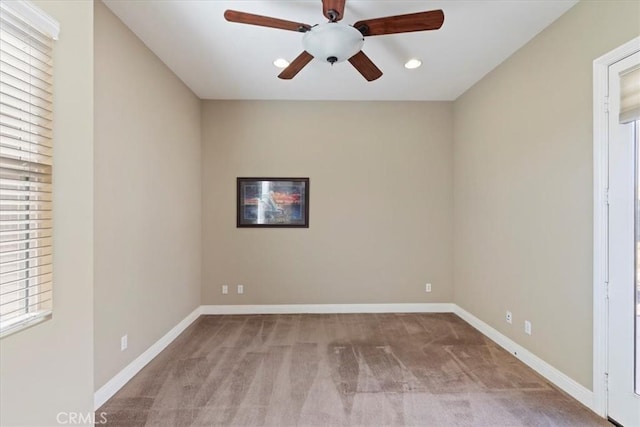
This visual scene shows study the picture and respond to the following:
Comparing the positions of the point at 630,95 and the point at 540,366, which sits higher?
the point at 630,95

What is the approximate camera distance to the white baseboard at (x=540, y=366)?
2.28 m

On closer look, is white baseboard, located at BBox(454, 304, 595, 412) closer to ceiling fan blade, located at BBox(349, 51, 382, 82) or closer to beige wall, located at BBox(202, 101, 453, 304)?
beige wall, located at BBox(202, 101, 453, 304)

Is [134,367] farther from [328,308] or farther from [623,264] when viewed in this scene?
[623,264]

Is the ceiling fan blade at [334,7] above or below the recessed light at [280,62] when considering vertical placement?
below

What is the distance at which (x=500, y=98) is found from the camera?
3332mm

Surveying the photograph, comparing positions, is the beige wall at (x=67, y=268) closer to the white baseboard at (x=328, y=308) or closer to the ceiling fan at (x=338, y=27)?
the ceiling fan at (x=338, y=27)

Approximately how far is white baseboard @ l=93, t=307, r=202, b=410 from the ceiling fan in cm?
270

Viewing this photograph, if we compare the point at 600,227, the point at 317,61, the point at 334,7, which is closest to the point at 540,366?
the point at 600,227

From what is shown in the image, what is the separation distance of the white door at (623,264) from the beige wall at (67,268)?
3.23m

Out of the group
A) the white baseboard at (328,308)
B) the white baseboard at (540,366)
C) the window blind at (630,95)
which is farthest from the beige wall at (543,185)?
the white baseboard at (328,308)

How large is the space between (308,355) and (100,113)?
279 cm

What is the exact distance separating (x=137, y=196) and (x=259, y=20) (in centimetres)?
188

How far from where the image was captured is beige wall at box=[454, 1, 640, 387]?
2.27 m

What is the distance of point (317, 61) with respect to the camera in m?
3.20
